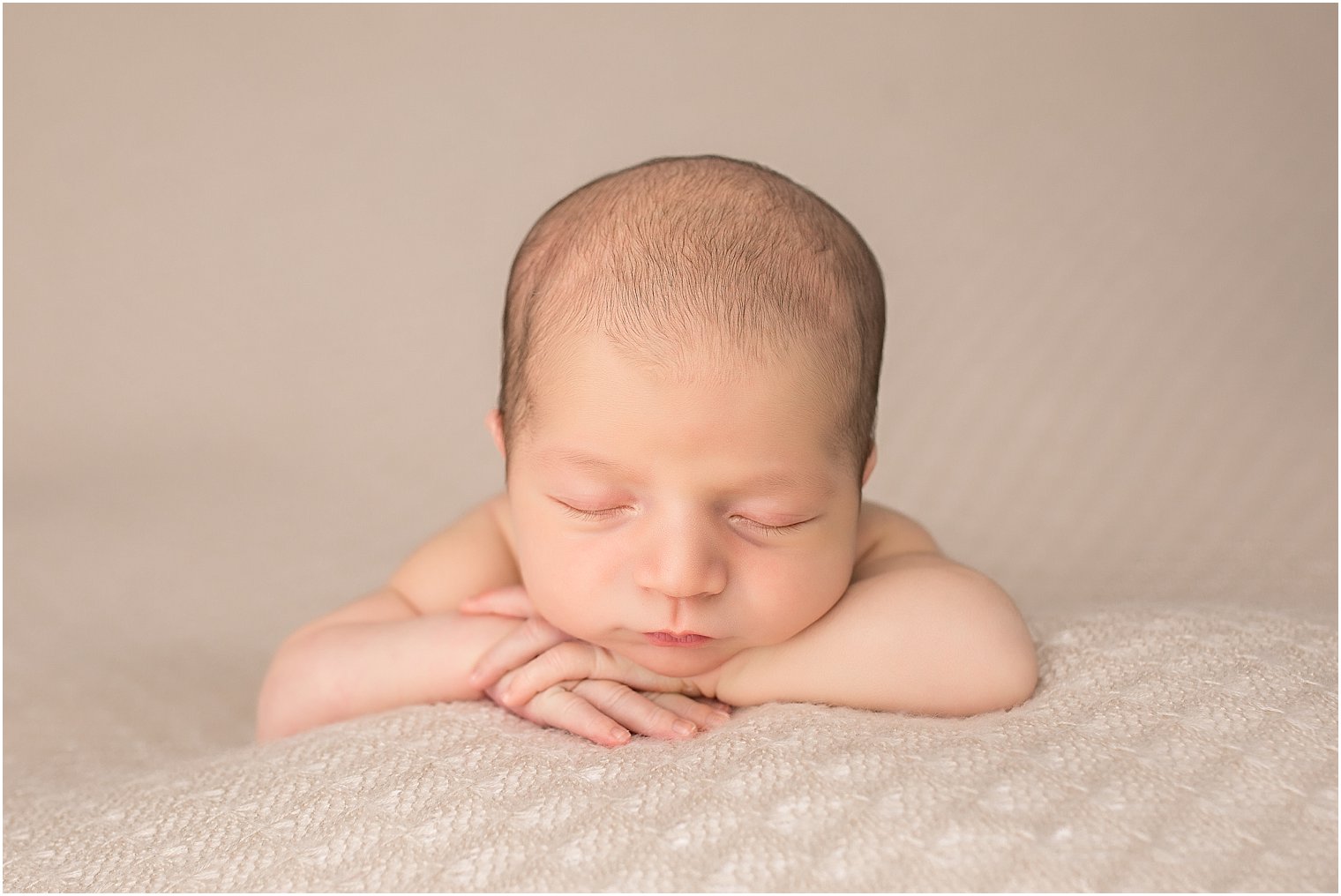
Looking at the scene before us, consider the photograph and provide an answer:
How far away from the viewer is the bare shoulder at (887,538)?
1.67m

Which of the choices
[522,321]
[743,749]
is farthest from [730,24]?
[743,749]

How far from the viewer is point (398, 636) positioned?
157cm

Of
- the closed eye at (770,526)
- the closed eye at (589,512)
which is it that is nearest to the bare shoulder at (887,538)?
the closed eye at (770,526)

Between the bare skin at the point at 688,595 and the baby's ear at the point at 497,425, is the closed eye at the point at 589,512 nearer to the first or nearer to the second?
the bare skin at the point at 688,595

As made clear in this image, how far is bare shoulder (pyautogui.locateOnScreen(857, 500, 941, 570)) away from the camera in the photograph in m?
1.67

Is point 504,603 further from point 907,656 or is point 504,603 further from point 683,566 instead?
point 907,656

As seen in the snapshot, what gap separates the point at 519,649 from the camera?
58.4 inches

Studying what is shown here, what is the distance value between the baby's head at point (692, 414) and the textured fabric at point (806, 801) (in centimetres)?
14

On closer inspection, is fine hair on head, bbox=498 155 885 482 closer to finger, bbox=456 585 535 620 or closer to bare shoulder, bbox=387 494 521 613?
finger, bbox=456 585 535 620

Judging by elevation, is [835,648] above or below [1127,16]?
below

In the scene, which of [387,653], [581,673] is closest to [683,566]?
[581,673]

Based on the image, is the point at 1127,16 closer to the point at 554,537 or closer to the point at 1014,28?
the point at 1014,28

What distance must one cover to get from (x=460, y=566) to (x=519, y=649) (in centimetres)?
29

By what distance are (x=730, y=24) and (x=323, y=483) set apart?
1.50m
